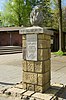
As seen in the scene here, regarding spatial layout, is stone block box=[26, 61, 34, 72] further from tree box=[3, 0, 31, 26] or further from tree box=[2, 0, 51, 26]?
tree box=[3, 0, 31, 26]

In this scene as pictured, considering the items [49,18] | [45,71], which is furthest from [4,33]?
[45,71]

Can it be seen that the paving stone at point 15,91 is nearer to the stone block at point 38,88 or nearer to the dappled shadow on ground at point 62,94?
the stone block at point 38,88

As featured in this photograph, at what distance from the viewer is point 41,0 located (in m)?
41.8

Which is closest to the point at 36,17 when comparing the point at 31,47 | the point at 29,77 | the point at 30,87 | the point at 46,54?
the point at 31,47

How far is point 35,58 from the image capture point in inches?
199

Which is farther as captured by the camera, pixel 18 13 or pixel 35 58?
pixel 18 13

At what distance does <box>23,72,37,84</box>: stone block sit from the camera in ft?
16.8

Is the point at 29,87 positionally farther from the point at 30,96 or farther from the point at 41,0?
the point at 41,0

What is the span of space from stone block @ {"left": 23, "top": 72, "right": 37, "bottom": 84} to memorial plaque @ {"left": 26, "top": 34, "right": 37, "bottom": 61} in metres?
0.41

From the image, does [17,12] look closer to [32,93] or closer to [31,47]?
[31,47]

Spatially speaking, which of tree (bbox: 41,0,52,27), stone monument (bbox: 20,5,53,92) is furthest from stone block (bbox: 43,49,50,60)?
tree (bbox: 41,0,52,27)

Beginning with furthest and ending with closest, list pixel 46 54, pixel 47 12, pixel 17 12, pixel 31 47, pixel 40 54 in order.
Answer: pixel 47 12 → pixel 17 12 → pixel 46 54 → pixel 31 47 → pixel 40 54

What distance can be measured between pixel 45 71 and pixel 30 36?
1.00m

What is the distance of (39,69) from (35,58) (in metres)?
0.30
